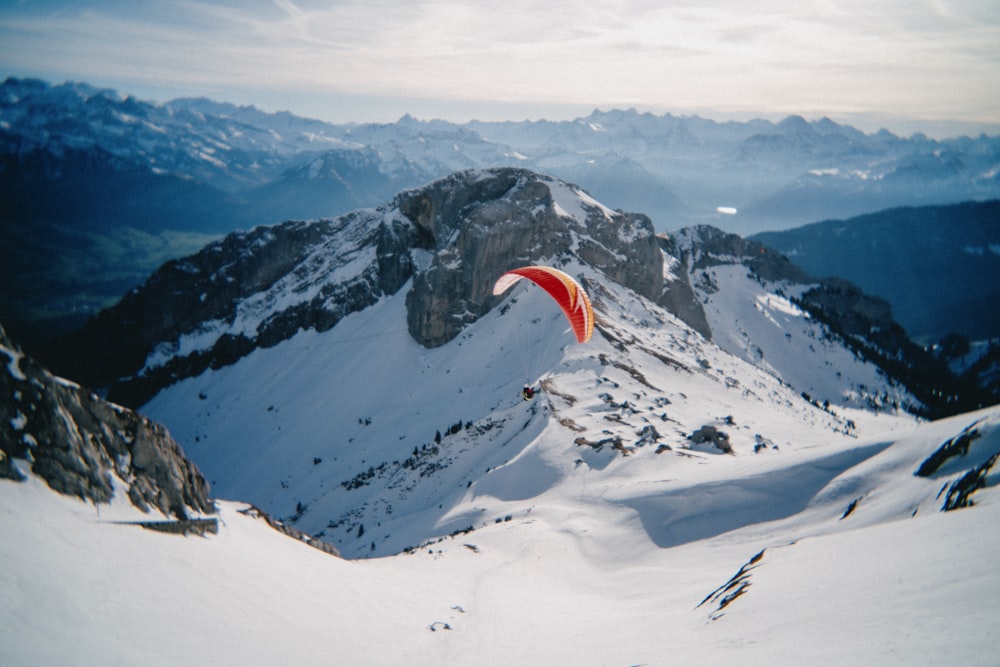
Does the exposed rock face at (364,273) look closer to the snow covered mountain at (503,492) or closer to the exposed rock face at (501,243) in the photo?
the exposed rock face at (501,243)

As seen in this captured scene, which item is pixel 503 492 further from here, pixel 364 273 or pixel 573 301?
pixel 364 273

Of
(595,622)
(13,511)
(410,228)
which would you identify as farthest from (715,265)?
(13,511)

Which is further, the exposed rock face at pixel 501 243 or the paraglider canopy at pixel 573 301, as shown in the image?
the exposed rock face at pixel 501 243

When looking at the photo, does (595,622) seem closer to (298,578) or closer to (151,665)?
(298,578)

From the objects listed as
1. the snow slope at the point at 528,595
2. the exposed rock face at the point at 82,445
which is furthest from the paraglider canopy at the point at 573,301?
the exposed rock face at the point at 82,445

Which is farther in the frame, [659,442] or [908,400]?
[908,400]

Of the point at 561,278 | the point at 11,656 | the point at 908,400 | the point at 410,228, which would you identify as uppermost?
the point at 410,228

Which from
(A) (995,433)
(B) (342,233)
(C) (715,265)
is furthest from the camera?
(C) (715,265)

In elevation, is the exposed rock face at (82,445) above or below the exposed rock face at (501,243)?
below
